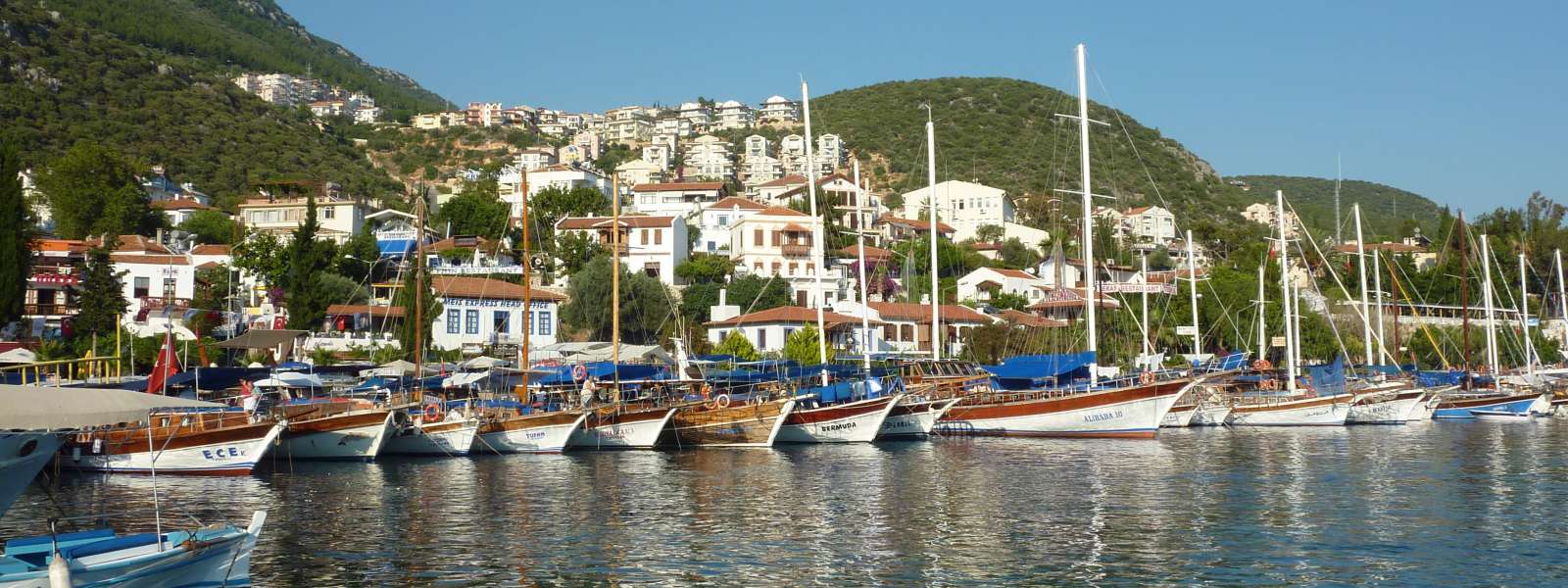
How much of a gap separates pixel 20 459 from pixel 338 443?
18927 millimetres

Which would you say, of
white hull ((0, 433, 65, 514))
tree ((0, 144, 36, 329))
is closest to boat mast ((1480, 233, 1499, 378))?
white hull ((0, 433, 65, 514))

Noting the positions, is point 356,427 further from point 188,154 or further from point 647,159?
point 647,159

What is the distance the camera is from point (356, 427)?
121 feet

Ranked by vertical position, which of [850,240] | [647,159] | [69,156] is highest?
[647,159]

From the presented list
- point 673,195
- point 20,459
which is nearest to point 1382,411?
point 20,459

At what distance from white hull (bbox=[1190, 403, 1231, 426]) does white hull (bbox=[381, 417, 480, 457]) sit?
96.4 ft

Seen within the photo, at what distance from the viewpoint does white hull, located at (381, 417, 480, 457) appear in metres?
38.8

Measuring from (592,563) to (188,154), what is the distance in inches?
4888

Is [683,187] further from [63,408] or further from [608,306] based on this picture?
[63,408]

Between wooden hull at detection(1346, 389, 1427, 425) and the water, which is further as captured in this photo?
wooden hull at detection(1346, 389, 1427, 425)

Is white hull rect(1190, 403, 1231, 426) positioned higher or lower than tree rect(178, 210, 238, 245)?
lower

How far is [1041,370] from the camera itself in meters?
47.4

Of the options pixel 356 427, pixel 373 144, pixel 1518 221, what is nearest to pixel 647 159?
pixel 373 144

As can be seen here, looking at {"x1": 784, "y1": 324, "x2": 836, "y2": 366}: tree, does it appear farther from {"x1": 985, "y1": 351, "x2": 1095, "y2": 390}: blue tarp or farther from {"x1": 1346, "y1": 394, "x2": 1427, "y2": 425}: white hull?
{"x1": 1346, "y1": 394, "x2": 1427, "y2": 425}: white hull
